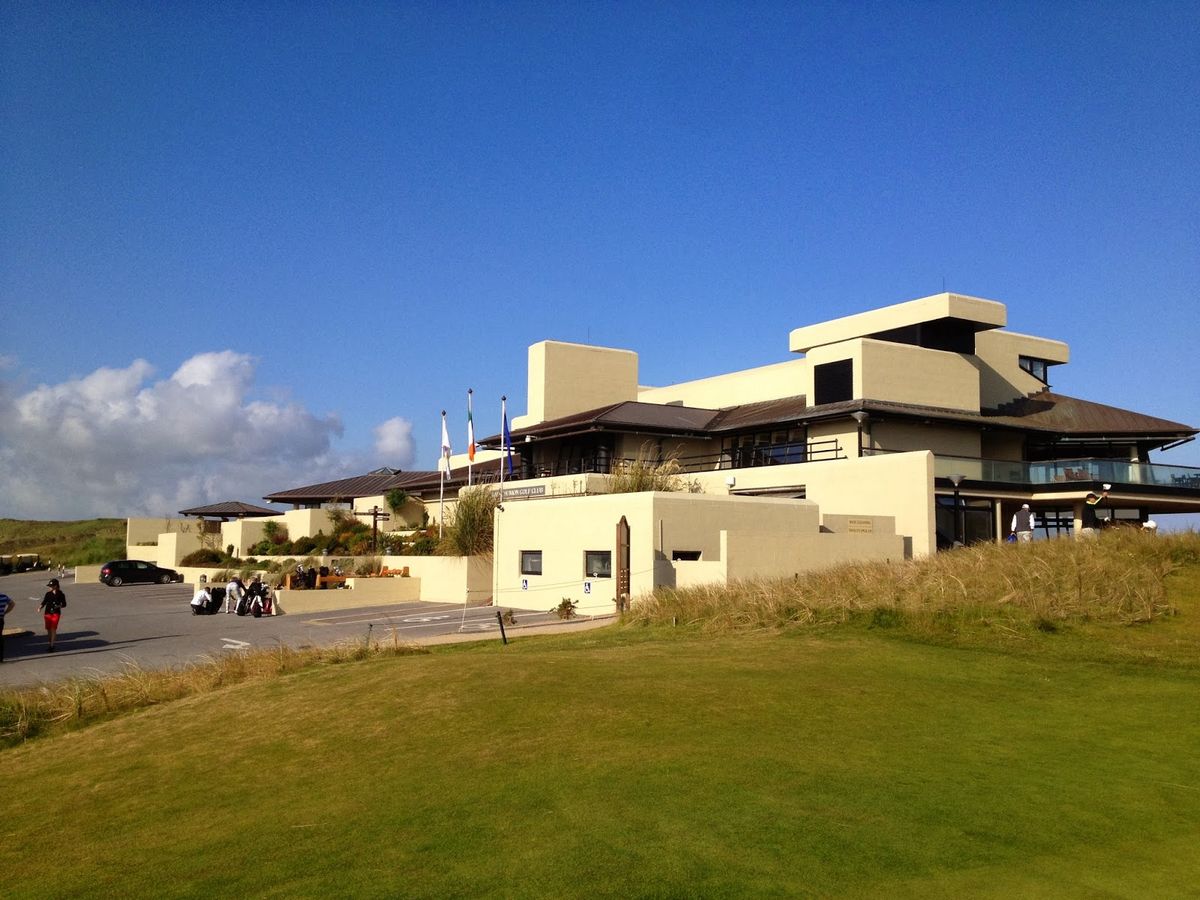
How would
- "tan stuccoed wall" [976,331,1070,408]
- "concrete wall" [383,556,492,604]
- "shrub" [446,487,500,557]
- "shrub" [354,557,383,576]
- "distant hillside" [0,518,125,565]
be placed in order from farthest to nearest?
"distant hillside" [0,518,125,565]
"tan stuccoed wall" [976,331,1070,408]
"shrub" [354,557,383,576]
"shrub" [446,487,500,557]
"concrete wall" [383,556,492,604]

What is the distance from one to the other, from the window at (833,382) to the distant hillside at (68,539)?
50.8 meters

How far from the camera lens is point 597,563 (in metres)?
31.7

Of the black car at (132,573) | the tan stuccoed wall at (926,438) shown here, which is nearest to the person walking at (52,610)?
the tan stuccoed wall at (926,438)

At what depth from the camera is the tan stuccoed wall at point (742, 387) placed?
43938 millimetres

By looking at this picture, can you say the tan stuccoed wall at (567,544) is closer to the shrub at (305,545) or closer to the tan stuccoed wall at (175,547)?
the shrub at (305,545)

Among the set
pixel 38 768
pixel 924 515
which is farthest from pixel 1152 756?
pixel 924 515

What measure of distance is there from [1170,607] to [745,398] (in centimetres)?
2883

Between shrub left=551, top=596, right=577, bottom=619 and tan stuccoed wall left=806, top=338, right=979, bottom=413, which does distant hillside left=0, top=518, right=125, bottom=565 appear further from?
tan stuccoed wall left=806, top=338, right=979, bottom=413

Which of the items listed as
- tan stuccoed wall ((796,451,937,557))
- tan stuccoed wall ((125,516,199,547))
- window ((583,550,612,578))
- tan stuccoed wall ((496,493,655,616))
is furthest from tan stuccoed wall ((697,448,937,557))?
tan stuccoed wall ((125,516,199,547))

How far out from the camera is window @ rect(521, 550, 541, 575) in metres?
34.6

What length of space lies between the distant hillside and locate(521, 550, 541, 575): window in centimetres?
4392

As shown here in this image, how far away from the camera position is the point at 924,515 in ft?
104

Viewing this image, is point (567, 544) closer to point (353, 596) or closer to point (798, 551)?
point (798, 551)

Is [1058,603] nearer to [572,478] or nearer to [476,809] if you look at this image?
[476,809]
